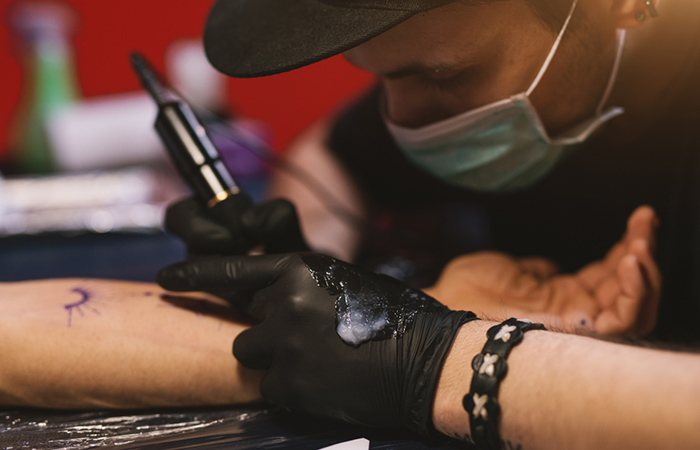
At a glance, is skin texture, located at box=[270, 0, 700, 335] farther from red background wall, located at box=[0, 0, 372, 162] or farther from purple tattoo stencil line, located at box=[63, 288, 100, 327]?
red background wall, located at box=[0, 0, 372, 162]

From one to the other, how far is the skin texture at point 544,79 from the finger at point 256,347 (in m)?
0.25

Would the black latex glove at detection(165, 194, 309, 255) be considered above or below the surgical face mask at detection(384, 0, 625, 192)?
below

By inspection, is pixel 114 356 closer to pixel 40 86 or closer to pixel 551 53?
pixel 551 53

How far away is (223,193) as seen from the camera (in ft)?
2.03

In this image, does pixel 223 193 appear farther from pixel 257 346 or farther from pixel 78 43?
pixel 78 43

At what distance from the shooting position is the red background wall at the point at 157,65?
211 cm

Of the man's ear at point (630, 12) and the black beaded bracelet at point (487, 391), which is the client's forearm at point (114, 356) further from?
the man's ear at point (630, 12)

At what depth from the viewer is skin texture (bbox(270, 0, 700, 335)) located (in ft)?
1.79

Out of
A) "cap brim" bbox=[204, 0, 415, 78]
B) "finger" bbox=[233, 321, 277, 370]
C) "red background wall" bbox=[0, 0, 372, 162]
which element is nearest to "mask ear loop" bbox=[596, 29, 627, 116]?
"cap brim" bbox=[204, 0, 415, 78]

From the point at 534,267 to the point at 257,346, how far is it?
20.7 inches

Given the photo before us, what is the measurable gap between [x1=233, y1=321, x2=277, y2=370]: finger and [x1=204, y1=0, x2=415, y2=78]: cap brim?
26 cm

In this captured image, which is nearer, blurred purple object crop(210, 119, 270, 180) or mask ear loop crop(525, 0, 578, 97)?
mask ear loop crop(525, 0, 578, 97)

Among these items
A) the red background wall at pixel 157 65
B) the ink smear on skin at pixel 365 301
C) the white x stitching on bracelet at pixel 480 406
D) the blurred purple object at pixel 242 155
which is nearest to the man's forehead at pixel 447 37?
the ink smear on skin at pixel 365 301

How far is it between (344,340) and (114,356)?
26 cm
